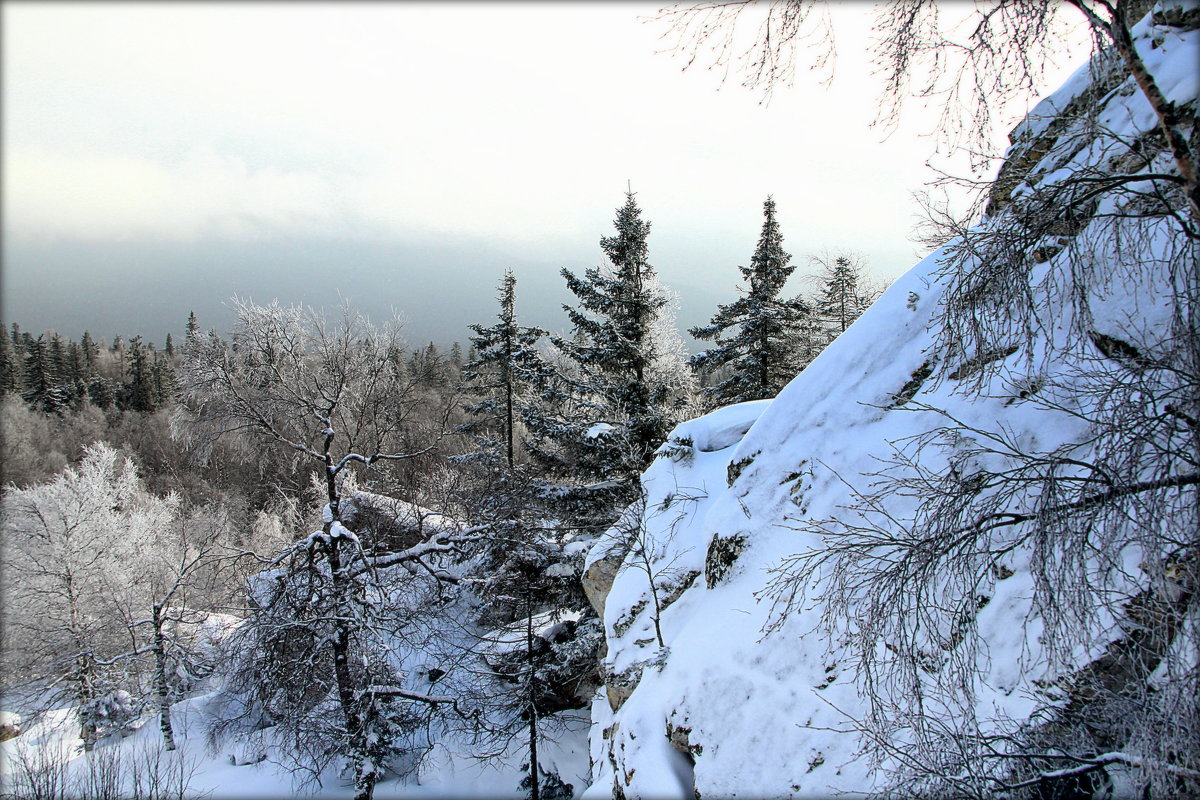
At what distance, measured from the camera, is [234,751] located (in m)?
13.6

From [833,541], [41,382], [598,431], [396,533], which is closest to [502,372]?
[396,533]

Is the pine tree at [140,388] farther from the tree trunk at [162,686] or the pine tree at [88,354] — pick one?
the tree trunk at [162,686]

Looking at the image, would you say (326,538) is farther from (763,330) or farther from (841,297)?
(841,297)

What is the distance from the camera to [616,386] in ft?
50.6

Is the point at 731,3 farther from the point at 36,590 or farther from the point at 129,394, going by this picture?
the point at 129,394

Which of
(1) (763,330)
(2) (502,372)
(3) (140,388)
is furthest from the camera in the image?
(3) (140,388)

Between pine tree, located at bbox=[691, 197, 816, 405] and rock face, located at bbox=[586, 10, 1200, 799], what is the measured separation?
8125 millimetres

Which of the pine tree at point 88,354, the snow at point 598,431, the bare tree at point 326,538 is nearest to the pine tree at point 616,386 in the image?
the snow at point 598,431

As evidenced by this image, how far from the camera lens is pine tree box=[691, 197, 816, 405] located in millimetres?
17281

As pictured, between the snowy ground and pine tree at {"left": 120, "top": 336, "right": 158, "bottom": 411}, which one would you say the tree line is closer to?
the snowy ground

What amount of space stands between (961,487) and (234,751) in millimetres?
17725

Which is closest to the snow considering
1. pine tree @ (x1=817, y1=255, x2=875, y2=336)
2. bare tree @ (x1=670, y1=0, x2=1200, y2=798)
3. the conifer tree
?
the conifer tree

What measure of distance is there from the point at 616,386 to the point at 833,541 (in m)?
10.7

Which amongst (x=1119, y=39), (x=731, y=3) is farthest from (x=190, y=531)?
(x=1119, y=39)
